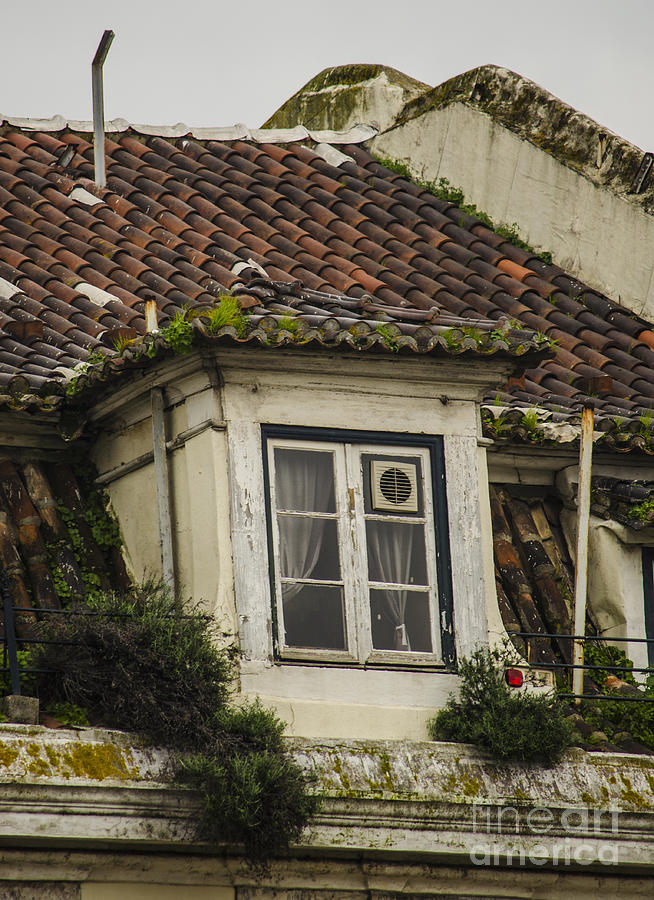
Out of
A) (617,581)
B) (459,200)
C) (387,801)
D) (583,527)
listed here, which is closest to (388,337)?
(583,527)

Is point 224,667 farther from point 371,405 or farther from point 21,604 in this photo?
point 371,405

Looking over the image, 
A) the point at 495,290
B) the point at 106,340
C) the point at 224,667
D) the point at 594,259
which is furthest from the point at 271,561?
→ the point at 594,259

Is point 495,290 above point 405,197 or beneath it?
beneath

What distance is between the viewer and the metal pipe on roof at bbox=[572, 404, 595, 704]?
9047 mm

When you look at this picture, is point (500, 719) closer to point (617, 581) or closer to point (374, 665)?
point (374, 665)

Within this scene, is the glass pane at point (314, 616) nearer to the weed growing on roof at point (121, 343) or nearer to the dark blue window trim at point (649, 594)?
the weed growing on roof at point (121, 343)

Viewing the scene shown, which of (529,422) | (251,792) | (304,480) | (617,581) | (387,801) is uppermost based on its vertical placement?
(529,422)

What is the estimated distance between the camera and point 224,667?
25.2ft

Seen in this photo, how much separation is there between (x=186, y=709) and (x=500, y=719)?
1.66m

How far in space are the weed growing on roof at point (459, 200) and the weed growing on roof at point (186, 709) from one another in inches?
238

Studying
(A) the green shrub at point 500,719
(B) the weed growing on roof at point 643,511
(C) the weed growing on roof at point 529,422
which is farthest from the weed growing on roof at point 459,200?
(A) the green shrub at point 500,719

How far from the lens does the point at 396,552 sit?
8461mm

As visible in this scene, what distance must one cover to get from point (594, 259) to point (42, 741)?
22.3 feet

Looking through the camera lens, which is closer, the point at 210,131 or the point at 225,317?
the point at 225,317
